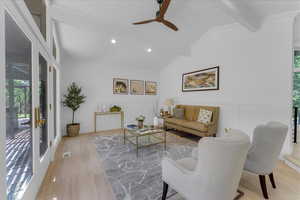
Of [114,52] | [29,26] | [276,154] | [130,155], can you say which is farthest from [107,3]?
[276,154]

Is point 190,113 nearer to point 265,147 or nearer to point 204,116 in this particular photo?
point 204,116

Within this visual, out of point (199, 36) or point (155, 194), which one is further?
point (199, 36)

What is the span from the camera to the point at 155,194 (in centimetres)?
172

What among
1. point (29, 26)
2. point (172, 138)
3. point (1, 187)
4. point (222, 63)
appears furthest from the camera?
point (172, 138)

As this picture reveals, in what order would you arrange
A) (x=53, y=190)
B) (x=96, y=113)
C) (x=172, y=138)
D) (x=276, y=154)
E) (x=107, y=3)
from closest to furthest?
(x=276, y=154) → (x=53, y=190) → (x=107, y=3) → (x=172, y=138) → (x=96, y=113)

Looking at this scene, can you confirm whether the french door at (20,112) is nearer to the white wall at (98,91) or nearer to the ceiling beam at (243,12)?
the white wall at (98,91)

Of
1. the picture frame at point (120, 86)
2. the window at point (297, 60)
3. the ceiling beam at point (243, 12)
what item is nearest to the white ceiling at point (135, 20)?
the ceiling beam at point (243, 12)

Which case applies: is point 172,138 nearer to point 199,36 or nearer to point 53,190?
point 53,190

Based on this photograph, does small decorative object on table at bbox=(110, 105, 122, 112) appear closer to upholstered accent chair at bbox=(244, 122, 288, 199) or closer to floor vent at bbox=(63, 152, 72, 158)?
floor vent at bbox=(63, 152, 72, 158)

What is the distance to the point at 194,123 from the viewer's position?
3783mm

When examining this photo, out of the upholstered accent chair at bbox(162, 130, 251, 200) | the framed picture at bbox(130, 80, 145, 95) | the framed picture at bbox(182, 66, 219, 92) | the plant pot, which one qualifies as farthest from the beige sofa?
the plant pot

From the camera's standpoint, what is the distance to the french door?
1191mm

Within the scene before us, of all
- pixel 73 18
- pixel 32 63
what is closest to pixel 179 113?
pixel 73 18

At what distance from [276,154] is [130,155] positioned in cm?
238
